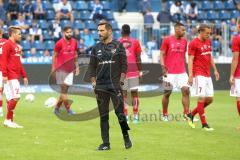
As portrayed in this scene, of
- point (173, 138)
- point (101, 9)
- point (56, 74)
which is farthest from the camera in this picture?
point (101, 9)

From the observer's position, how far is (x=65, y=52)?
63.4ft

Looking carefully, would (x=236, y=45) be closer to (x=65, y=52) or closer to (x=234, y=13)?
(x=65, y=52)

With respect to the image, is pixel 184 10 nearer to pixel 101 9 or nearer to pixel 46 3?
pixel 101 9

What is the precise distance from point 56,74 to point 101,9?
40.5 ft

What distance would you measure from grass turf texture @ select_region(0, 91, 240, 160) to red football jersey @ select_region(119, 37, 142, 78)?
51.3 inches

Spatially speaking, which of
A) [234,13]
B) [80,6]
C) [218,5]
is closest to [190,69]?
[80,6]

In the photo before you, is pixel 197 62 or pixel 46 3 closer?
pixel 197 62

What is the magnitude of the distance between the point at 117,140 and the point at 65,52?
5607mm

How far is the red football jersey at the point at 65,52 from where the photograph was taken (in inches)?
758

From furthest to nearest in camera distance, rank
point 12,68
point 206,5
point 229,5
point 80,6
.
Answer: point 229,5 < point 206,5 < point 80,6 < point 12,68

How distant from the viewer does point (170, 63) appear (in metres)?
17.9

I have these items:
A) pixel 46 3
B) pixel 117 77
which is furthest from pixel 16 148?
pixel 46 3

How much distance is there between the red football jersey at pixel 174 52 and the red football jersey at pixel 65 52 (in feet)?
9.36

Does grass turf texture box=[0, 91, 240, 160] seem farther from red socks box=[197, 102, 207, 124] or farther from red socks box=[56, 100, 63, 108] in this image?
red socks box=[56, 100, 63, 108]
